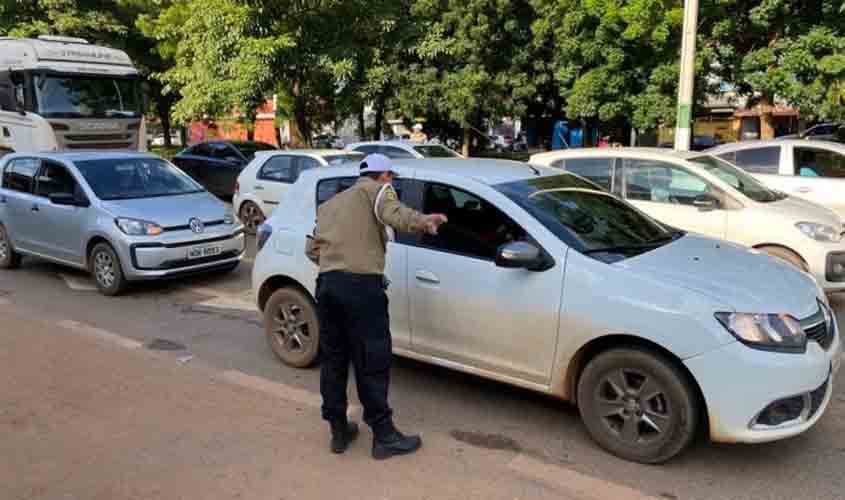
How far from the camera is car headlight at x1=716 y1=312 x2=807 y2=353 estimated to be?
3424 mm

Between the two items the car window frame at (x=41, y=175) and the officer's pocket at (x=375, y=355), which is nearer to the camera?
the officer's pocket at (x=375, y=355)

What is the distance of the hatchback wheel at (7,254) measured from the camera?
885cm

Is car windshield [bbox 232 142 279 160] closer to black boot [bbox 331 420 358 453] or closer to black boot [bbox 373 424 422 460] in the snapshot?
black boot [bbox 331 420 358 453]

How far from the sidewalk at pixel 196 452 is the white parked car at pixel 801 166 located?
288 inches

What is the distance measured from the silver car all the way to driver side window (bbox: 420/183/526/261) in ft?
13.3

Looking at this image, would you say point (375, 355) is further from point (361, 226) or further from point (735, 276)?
point (735, 276)

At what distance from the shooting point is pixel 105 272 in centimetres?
758

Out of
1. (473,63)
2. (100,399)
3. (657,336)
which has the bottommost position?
(100,399)

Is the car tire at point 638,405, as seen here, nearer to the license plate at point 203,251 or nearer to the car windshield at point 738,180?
the car windshield at point 738,180

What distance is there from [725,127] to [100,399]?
3752 cm

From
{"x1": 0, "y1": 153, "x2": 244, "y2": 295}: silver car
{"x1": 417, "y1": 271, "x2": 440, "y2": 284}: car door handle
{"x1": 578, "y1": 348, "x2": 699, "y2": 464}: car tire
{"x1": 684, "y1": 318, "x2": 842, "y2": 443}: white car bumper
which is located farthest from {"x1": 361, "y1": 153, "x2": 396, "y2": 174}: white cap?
{"x1": 0, "y1": 153, "x2": 244, "y2": 295}: silver car

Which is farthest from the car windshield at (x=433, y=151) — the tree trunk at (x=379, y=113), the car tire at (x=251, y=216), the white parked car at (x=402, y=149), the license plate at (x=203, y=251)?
the license plate at (x=203, y=251)

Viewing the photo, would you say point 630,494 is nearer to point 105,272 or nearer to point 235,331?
point 235,331

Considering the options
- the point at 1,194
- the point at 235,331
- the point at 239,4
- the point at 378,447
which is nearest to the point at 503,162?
the point at 378,447
